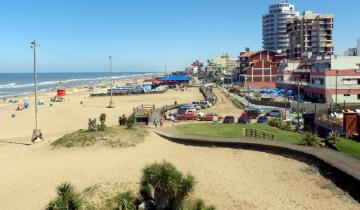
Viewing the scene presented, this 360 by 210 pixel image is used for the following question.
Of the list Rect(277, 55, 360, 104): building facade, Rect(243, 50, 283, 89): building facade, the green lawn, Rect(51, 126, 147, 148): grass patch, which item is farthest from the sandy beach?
Rect(243, 50, 283, 89): building facade

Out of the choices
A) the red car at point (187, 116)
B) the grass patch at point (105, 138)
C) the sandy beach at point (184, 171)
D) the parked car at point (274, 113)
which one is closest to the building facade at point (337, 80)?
the parked car at point (274, 113)

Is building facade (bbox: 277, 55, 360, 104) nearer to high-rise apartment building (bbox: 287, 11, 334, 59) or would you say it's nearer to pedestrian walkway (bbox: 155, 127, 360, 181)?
pedestrian walkway (bbox: 155, 127, 360, 181)

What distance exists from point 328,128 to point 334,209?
633 inches

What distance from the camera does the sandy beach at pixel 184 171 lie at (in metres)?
18.1

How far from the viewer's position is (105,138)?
1190 inches

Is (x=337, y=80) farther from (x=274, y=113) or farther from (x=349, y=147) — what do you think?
(x=349, y=147)

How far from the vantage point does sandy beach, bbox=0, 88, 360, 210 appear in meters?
18.1

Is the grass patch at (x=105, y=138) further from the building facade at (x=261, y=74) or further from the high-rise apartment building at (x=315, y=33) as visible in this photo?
the high-rise apartment building at (x=315, y=33)

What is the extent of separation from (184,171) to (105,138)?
9.19 meters

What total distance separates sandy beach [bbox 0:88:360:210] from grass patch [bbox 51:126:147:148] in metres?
0.68

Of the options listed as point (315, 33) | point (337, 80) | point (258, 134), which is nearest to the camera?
point (258, 134)

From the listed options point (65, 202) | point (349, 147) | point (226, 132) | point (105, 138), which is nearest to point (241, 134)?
point (226, 132)

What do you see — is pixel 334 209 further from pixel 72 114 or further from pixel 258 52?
pixel 258 52

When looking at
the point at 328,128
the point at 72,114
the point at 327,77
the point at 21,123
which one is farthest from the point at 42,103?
the point at 328,128
